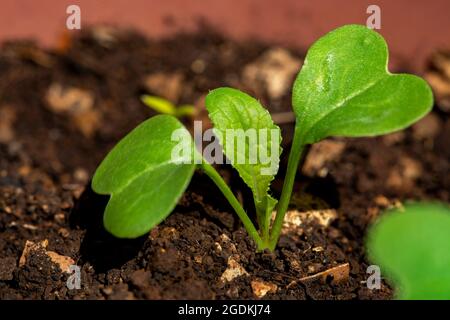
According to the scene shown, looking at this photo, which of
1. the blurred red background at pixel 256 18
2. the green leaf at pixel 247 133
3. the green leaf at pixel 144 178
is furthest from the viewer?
the blurred red background at pixel 256 18

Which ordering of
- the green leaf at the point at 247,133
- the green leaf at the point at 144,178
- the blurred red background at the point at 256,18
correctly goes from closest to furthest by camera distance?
the green leaf at the point at 144,178, the green leaf at the point at 247,133, the blurred red background at the point at 256,18

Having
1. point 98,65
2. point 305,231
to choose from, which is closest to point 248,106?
point 305,231

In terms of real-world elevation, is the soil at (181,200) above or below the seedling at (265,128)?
below

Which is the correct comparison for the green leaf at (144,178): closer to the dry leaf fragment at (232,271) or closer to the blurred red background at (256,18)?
the dry leaf fragment at (232,271)

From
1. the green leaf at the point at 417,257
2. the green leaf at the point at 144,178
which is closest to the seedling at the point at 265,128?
the green leaf at the point at 144,178

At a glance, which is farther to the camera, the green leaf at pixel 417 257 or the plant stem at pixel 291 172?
the plant stem at pixel 291 172

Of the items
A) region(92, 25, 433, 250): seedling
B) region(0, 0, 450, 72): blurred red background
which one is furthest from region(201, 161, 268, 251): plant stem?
region(0, 0, 450, 72): blurred red background

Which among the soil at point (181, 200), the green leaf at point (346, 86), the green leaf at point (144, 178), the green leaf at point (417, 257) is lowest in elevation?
the soil at point (181, 200)

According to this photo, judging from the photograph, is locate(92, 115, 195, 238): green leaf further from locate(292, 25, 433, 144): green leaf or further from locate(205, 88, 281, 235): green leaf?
locate(292, 25, 433, 144): green leaf
